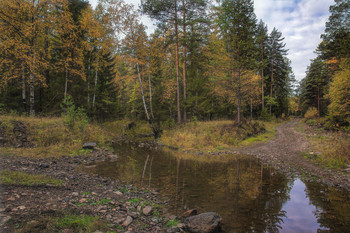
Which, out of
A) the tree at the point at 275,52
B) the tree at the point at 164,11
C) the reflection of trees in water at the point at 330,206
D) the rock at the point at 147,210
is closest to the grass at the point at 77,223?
the rock at the point at 147,210

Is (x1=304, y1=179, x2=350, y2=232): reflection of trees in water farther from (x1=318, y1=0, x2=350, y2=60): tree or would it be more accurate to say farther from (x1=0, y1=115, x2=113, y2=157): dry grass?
(x1=318, y1=0, x2=350, y2=60): tree

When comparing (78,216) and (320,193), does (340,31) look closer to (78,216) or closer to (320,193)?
(320,193)

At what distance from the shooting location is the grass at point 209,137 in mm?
15734

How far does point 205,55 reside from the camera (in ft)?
69.8

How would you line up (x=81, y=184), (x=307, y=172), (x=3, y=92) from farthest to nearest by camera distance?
(x=3, y=92), (x=307, y=172), (x=81, y=184)

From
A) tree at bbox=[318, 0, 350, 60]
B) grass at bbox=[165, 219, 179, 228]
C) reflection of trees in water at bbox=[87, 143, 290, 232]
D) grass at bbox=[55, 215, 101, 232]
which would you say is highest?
tree at bbox=[318, 0, 350, 60]

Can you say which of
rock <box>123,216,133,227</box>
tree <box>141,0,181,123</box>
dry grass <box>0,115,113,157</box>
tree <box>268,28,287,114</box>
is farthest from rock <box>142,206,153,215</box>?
tree <box>268,28,287,114</box>

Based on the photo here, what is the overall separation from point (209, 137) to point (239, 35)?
1087 centimetres

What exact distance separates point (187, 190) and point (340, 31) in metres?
25.2

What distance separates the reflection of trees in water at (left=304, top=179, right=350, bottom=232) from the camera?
4.37 meters

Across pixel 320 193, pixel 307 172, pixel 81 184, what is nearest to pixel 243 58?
pixel 307 172

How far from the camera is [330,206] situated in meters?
5.27

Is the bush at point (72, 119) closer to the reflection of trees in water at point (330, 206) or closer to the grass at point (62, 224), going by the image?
the grass at point (62, 224)

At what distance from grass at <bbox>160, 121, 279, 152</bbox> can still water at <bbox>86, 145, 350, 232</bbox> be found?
5520 mm
